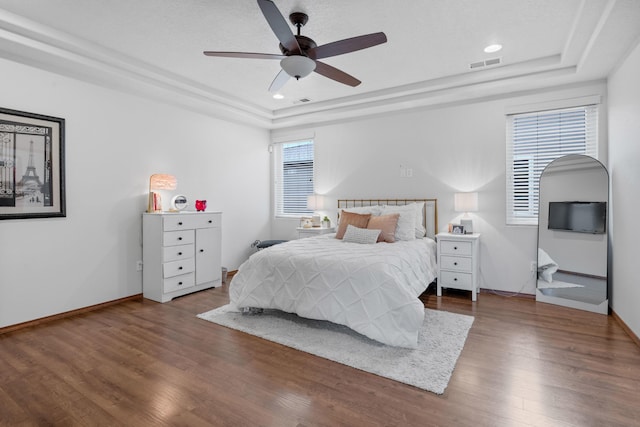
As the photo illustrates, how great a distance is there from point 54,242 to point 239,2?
3.04 metres

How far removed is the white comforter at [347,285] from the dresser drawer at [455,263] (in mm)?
459

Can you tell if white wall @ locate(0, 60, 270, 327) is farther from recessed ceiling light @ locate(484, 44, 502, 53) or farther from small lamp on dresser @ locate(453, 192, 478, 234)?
recessed ceiling light @ locate(484, 44, 502, 53)

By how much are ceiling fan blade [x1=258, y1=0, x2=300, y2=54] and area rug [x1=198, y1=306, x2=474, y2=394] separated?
7.76 feet

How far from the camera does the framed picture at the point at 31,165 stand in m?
3.07

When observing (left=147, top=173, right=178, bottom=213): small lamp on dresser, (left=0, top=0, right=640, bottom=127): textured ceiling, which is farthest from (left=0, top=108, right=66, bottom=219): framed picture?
(left=147, top=173, right=178, bottom=213): small lamp on dresser

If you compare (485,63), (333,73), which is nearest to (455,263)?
(485,63)

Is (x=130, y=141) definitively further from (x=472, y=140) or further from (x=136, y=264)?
(x=472, y=140)

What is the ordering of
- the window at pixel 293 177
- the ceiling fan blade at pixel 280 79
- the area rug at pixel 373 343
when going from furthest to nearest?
the window at pixel 293 177
the ceiling fan blade at pixel 280 79
the area rug at pixel 373 343

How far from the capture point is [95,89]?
3.71 meters

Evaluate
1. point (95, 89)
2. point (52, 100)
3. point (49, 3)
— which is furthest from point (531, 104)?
point (52, 100)

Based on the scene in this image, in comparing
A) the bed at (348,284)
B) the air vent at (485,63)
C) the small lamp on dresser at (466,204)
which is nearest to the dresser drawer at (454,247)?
the bed at (348,284)

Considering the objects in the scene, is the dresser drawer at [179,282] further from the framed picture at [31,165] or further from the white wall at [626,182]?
the white wall at [626,182]

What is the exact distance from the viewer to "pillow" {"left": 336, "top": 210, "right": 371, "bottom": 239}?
167 inches

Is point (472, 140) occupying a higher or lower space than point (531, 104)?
lower
